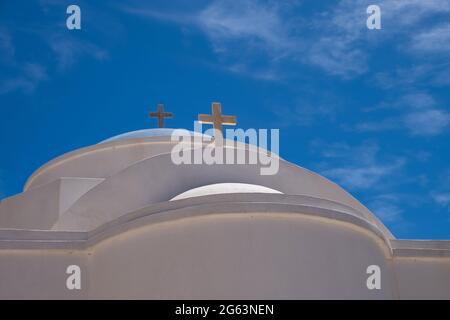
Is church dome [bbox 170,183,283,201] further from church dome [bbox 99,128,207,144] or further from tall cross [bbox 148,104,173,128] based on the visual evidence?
tall cross [bbox 148,104,173,128]

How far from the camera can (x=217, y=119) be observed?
13812 millimetres

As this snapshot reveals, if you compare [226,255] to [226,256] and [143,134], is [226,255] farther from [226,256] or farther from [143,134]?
[143,134]

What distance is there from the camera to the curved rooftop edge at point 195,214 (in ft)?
31.4

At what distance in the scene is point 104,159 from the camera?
15.1 metres

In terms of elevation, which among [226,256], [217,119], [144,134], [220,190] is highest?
[144,134]

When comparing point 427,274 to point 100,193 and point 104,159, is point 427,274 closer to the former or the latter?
point 100,193

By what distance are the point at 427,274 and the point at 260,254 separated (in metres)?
2.87

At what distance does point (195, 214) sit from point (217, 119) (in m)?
4.47

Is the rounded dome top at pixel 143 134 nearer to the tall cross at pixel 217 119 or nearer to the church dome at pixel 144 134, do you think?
the church dome at pixel 144 134

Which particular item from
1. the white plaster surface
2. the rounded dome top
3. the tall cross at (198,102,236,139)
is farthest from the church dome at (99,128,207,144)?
the white plaster surface

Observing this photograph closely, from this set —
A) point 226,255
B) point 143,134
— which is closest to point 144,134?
point 143,134

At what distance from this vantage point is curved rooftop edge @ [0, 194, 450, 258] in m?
9.57

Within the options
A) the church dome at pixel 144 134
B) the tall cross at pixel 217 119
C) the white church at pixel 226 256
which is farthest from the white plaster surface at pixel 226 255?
the church dome at pixel 144 134
